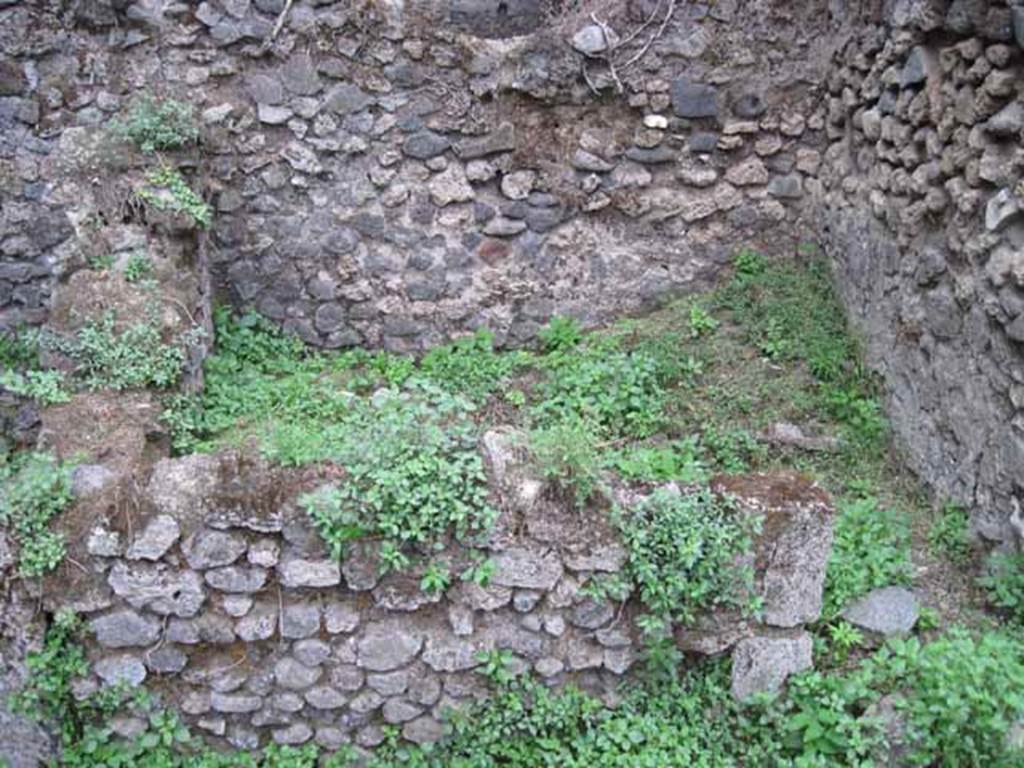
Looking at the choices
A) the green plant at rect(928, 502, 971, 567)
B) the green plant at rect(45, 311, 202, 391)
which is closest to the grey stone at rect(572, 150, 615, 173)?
the green plant at rect(45, 311, 202, 391)

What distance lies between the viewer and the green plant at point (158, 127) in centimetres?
485

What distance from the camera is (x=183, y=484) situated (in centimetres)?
293

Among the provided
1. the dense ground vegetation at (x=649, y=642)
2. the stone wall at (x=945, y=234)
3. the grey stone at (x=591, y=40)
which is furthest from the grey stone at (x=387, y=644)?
the grey stone at (x=591, y=40)

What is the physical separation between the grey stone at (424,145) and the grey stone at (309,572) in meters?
3.11

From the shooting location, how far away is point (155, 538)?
2.88 metres

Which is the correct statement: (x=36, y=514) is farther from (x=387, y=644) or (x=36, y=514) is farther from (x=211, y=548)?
(x=387, y=644)

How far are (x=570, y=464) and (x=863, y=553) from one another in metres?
1.45

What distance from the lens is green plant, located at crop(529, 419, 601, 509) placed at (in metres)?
2.94

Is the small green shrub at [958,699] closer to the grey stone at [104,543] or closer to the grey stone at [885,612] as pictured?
the grey stone at [885,612]

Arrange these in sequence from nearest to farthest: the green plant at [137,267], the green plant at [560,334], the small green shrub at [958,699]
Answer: the small green shrub at [958,699] < the green plant at [137,267] < the green plant at [560,334]

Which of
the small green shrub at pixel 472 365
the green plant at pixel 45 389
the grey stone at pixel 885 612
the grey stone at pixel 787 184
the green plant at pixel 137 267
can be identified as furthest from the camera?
the grey stone at pixel 787 184

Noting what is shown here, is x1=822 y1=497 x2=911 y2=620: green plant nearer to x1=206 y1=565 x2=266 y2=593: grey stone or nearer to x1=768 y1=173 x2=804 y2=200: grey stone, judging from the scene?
x1=206 y1=565 x2=266 y2=593: grey stone

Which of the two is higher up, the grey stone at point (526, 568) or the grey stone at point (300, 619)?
the grey stone at point (526, 568)

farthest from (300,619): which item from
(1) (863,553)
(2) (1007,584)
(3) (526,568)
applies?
(2) (1007,584)
